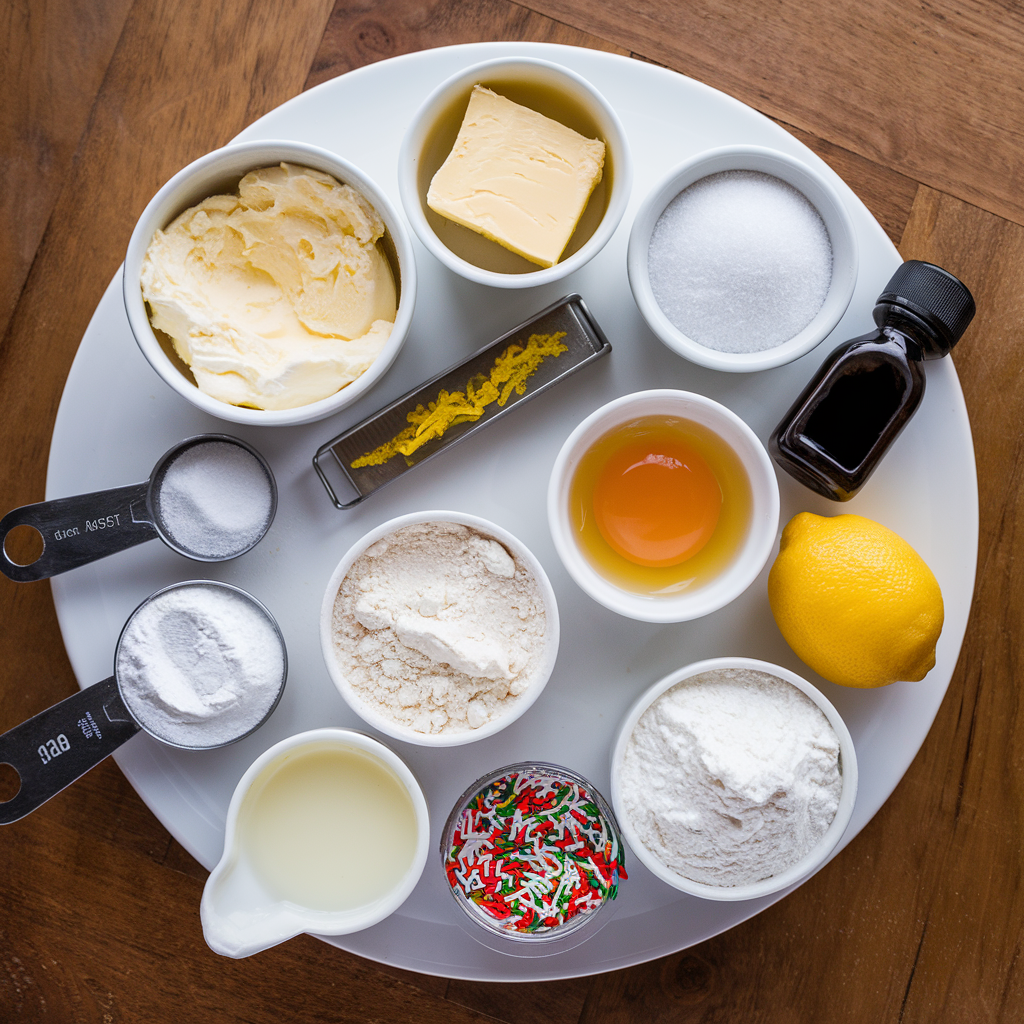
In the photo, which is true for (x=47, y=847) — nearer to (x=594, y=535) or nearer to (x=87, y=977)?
(x=87, y=977)

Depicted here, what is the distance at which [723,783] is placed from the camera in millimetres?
1132

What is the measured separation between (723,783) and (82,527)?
1.11 m

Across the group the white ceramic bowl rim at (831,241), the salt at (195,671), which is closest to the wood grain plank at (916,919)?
the white ceramic bowl rim at (831,241)

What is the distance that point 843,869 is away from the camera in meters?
1.50

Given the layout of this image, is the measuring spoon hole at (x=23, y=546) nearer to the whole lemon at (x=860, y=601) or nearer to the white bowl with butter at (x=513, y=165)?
the white bowl with butter at (x=513, y=165)

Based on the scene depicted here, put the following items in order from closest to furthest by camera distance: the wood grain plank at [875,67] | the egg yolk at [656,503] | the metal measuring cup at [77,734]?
the metal measuring cup at [77,734], the egg yolk at [656,503], the wood grain plank at [875,67]

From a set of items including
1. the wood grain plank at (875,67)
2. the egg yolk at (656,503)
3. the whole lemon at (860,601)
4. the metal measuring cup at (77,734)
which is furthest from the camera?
the wood grain plank at (875,67)

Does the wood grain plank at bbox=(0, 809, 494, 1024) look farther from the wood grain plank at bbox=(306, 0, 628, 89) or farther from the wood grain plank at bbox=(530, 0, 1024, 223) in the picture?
the wood grain plank at bbox=(530, 0, 1024, 223)

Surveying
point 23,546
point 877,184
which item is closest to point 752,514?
point 877,184

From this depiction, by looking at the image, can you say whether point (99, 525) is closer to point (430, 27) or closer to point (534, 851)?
point (534, 851)

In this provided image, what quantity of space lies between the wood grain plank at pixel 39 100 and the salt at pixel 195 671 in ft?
2.54

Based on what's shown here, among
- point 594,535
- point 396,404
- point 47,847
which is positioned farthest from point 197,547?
Result: point 47,847

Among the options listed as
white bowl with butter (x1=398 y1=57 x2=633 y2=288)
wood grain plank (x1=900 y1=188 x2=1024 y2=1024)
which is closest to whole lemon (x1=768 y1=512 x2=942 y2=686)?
wood grain plank (x1=900 y1=188 x2=1024 y2=1024)

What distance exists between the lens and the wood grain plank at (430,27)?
1410mm
